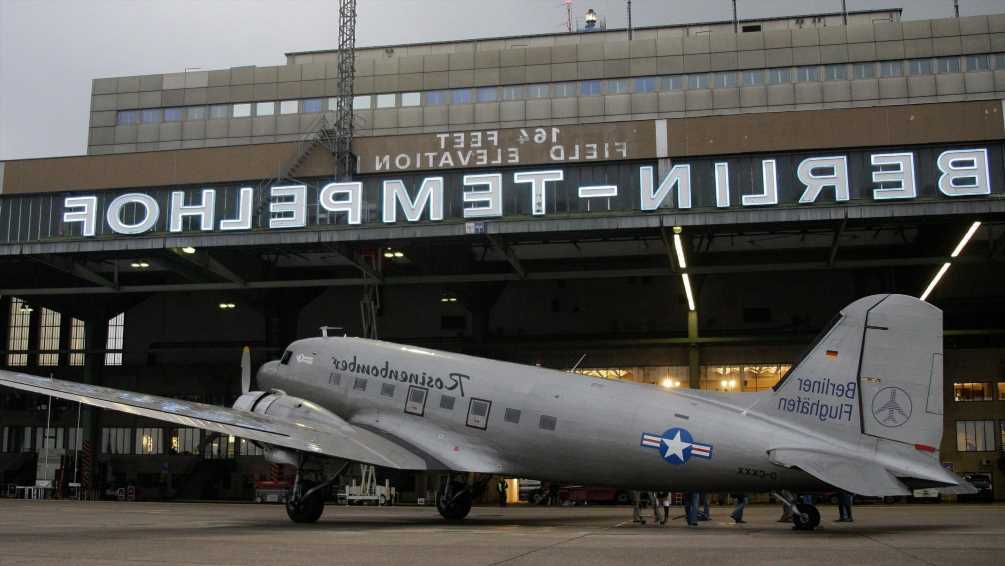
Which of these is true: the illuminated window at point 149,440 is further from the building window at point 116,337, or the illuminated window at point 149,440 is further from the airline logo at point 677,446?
the airline logo at point 677,446

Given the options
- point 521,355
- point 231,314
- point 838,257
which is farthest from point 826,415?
point 231,314

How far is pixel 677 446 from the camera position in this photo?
1933 cm

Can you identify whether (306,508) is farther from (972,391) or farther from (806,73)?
(806,73)

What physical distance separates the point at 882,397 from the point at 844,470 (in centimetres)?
175

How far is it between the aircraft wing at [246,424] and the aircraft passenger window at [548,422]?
319 centimetres

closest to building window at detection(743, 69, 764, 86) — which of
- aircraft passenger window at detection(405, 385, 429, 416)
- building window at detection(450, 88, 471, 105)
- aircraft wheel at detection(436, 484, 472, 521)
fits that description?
building window at detection(450, 88, 471, 105)

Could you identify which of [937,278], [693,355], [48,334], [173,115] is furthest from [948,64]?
[48,334]

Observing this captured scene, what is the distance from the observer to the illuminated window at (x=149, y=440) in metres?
60.0

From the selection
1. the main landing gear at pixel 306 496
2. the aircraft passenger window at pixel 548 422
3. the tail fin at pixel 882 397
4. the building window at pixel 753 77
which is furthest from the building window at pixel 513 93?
the tail fin at pixel 882 397

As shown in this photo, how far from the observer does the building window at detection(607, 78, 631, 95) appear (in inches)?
2835

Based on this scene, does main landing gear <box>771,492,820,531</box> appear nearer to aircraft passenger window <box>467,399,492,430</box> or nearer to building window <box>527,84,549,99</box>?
aircraft passenger window <box>467,399,492,430</box>

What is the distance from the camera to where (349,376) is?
2495 centimetres

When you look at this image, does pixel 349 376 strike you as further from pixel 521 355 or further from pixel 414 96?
pixel 414 96

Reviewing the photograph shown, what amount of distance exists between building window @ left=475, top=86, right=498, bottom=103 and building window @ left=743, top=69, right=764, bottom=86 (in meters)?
19.1
